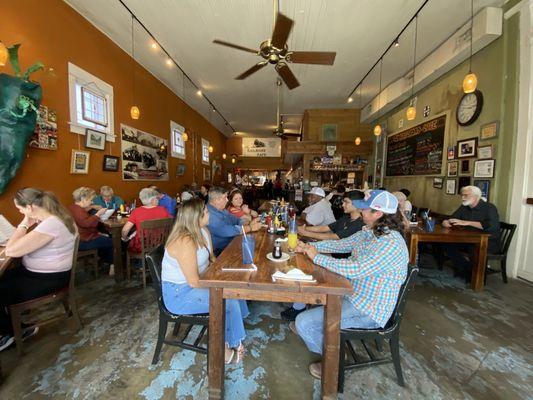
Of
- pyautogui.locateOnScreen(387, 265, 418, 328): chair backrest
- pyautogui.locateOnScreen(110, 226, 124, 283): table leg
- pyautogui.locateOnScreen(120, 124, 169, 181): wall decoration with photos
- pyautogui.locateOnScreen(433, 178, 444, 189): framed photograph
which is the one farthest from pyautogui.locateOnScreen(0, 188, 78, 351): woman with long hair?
pyautogui.locateOnScreen(433, 178, 444, 189): framed photograph

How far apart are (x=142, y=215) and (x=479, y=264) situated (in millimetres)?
4567

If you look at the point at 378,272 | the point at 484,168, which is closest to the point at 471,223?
the point at 484,168

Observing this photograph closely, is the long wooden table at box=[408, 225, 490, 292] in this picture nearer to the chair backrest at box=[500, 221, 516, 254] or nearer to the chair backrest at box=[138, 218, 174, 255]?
the chair backrest at box=[500, 221, 516, 254]

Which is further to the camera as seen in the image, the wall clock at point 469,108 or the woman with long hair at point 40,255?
the wall clock at point 469,108

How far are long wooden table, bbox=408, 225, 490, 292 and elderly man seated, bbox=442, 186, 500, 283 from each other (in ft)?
0.73

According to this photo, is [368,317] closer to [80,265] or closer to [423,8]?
[80,265]

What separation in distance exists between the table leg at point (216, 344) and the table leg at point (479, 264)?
3480 mm

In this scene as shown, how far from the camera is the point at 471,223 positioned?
11.1ft

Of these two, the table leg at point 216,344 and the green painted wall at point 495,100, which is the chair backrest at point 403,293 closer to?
the table leg at point 216,344

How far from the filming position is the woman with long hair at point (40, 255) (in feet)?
6.17

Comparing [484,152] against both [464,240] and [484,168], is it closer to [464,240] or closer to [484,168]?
[484,168]

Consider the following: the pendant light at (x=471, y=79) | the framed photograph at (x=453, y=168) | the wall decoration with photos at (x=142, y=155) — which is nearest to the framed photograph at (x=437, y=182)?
the framed photograph at (x=453, y=168)

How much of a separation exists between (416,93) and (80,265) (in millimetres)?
8004

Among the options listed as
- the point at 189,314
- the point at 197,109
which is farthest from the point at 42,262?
the point at 197,109
